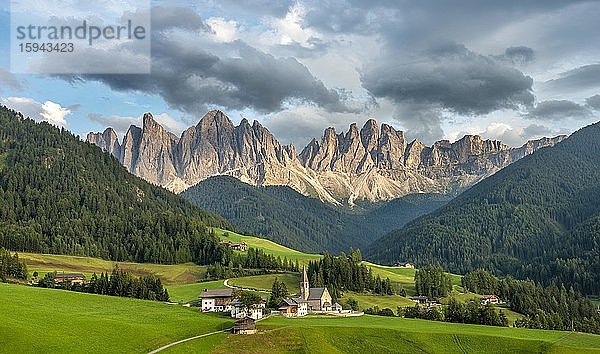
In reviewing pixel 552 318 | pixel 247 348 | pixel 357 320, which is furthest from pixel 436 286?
pixel 247 348

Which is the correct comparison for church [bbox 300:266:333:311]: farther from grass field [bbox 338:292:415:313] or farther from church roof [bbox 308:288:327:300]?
grass field [bbox 338:292:415:313]

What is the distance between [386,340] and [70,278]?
326ft

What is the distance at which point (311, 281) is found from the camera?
177 meters

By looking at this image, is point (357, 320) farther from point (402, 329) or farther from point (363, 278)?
point (363, 278)

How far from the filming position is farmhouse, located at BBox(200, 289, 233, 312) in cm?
12875

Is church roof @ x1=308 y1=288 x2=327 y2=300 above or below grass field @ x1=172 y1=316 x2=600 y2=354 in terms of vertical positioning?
above

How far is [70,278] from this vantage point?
517 ft

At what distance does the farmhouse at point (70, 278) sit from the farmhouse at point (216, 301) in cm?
4398

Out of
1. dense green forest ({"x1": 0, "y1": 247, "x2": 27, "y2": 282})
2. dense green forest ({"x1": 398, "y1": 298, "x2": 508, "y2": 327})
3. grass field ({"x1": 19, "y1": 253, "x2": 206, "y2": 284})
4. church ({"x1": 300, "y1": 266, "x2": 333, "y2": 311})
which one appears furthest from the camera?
grass field ({"x1": 19, "y1": 253, "x2": 206, "y2": 284})

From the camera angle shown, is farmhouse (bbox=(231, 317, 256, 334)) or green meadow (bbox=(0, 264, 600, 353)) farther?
farmhouse (bbox=(231, 317, 256, 334))

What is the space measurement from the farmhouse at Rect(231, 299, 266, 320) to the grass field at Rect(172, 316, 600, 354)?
5325 millimetres

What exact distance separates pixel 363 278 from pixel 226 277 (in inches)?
1799

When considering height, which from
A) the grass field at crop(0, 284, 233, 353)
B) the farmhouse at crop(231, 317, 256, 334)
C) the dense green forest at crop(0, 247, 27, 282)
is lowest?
the farmhouse at crop(231, 317, 256, 334)

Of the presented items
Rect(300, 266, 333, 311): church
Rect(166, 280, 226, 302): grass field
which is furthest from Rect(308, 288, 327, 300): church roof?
Rect(166, 280, 226, 302): grass field
